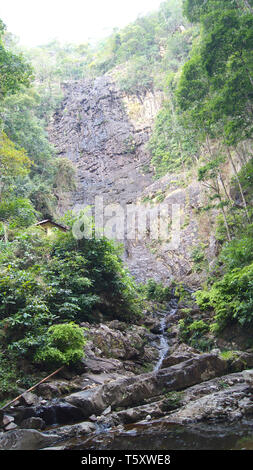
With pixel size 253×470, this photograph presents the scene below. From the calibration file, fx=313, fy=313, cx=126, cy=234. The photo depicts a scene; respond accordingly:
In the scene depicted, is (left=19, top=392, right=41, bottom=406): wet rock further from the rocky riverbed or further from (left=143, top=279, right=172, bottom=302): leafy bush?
(left=143, top=279, right=172, bottom=302): leafy bush

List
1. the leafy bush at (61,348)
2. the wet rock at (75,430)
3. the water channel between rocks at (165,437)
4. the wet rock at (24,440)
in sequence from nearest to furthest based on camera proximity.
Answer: the water channel between rocks at (165,437) < the wet rock at (24,440) < the wet rock at (75,430) < the leafy bush at (61,348)

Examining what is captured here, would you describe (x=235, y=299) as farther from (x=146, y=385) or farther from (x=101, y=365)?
(x=146, y=385)

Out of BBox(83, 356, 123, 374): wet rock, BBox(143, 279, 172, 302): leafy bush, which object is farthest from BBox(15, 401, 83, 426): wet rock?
BBox(143, 279, 172, 302): leafy bush

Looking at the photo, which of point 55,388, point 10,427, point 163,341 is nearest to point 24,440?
point 10,427

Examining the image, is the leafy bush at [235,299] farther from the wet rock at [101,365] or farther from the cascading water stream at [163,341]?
the wet rock at [101,365]

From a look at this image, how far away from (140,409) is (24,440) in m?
2.22

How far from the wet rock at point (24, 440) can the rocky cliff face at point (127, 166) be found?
681 inches

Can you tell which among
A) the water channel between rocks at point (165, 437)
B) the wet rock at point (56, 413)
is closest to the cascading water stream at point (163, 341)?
the wet rock at point (56, 413)

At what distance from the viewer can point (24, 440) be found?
4.80 metres

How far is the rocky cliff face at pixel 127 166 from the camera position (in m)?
25.4

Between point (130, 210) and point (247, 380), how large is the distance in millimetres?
26229

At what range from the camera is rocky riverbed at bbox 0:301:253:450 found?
4809 mm
